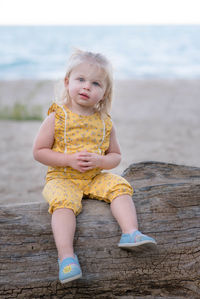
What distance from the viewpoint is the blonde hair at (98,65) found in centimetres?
239

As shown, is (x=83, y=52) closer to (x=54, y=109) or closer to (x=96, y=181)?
(x=54, y=109)

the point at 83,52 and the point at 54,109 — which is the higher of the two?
the point at 83,52

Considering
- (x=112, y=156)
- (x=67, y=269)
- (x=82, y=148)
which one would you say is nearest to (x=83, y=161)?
(x=82, y=148)

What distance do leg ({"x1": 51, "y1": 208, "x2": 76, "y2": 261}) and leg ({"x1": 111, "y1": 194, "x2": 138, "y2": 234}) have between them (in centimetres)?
27

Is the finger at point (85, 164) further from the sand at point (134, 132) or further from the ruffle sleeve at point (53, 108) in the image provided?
Result: the sand at point (134, 132)

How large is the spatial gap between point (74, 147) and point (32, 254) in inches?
30.3

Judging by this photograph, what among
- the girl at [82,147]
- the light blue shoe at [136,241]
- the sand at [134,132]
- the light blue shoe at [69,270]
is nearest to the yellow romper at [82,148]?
the girl at [82,147]

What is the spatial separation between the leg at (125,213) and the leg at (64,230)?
0.88 feet

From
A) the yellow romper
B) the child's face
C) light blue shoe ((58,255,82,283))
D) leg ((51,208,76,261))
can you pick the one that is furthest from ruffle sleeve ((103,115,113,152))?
light blue shoe ((58,255,82,283))

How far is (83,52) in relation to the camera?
8.02 ft

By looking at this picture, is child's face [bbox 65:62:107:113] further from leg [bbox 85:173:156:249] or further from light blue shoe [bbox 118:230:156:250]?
light blue shoe [bbox 118:230:156:250]

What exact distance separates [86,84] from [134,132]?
5.85 m

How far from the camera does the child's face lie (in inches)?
93.0

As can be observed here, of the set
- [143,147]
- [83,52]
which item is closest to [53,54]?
[143,147]
